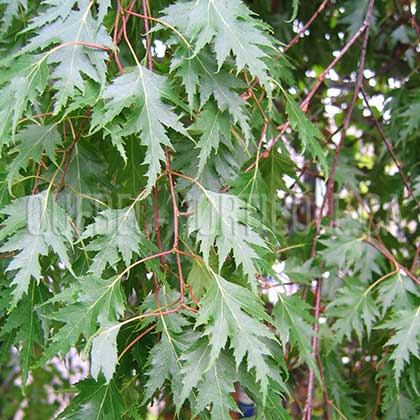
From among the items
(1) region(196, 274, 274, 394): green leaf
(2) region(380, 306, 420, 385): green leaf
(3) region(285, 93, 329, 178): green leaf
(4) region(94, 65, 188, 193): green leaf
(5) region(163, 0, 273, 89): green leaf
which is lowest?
(2) region(380, 306, 420, 385): green leaf

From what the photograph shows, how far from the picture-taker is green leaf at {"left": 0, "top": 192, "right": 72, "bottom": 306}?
86 cm

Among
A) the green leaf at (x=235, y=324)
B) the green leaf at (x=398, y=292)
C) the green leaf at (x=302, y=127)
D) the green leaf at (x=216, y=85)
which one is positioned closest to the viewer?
the green leaf at (x=235, y=324)

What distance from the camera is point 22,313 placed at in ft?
3.23

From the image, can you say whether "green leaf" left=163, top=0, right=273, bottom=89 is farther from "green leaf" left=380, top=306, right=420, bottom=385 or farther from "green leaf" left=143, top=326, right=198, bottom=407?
"green leaf" left=380, top=306, right=420, bottom=385

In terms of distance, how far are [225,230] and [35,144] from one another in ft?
1.01

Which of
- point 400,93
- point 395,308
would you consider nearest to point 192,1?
point 395,308

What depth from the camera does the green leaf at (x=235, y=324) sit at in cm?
80

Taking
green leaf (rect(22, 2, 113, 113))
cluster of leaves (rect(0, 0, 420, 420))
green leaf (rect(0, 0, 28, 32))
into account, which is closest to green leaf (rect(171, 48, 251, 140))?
cluster of leaves (rect(0, 0, 420, 420))

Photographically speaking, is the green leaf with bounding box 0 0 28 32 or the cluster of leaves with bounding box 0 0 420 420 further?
the green leaf with bounding box 0 0 28 32

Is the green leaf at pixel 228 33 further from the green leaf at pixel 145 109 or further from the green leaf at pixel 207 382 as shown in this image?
the green leaf at pixel 207 382

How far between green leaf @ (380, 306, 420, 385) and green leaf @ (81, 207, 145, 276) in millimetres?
477

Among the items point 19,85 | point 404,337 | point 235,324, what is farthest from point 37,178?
point 404,337

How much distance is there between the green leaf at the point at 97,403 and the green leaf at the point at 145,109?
0.27 metres

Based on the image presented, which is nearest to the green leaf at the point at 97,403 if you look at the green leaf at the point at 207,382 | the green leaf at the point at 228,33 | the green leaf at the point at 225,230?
the green leaf at the point at 207,382
